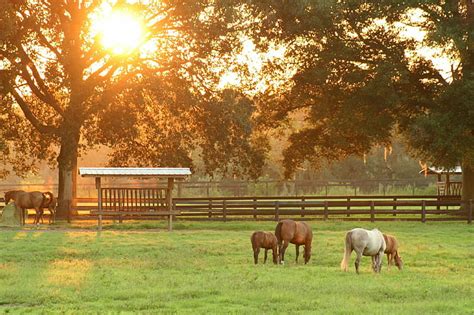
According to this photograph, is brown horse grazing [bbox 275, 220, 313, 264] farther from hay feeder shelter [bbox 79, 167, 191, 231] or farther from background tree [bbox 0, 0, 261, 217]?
background tree [bbox 0, 0, 261, 217]

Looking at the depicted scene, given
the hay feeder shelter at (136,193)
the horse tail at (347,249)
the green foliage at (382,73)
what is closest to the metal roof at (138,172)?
the hay feeder shelter at (136,193)

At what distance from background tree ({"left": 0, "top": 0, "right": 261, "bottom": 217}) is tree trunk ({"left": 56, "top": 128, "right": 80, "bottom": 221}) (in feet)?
0.16

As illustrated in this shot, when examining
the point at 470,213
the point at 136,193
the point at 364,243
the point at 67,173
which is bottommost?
the point at 470,213

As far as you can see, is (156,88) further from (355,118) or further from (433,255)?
(433,255)

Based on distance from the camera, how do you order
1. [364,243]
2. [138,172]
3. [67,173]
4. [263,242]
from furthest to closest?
[67,173]
[138,172]
[263,242]
[364,243]

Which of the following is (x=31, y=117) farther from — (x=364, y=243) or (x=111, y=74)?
(x=364, y=243)

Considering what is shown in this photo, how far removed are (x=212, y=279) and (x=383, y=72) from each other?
2538 centimetres

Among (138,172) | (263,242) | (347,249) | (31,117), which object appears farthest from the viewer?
(31,117)

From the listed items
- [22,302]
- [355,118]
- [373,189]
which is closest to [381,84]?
[355,118]

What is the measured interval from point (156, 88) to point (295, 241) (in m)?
21.2

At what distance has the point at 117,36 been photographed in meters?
44.8

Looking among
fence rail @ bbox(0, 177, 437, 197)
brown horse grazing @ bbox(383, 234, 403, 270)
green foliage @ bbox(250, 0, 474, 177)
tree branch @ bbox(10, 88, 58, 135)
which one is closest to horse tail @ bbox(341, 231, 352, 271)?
brown horse grazing @ bbox(383, 234, 403, 270)

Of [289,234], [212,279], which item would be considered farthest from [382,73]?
[212,279]

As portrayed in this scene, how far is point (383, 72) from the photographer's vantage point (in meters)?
42.7
